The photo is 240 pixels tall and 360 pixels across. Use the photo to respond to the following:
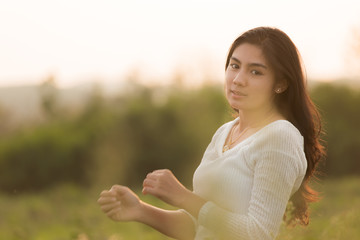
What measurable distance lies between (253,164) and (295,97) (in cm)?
43

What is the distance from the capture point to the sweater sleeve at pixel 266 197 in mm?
2371

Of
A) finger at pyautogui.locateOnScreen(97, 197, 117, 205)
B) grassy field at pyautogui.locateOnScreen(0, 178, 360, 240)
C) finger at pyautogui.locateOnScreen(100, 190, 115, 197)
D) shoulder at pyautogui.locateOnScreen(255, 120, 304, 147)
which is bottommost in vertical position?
grassy field at pyautogui.locateOnScreen(0, 178, 360, 240)

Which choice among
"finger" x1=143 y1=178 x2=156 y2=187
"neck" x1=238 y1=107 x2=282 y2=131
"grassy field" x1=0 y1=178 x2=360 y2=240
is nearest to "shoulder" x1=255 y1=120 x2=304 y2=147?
"neck" x1=238 y1=107 x2=282 y2=131

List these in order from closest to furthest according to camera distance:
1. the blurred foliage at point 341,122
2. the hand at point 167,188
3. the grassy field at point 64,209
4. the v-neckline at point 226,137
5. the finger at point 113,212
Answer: the hand at point 167,188
the finger at point 113,212
the v-neckline at point 226,137
the grassy field at point 64,209
the blurred foliage at point 341,122

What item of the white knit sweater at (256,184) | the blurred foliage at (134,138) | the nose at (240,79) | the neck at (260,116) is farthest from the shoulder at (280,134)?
the blurred foliage at (134,138)

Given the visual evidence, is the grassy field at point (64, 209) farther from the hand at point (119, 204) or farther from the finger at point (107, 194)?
the finger at point (107, 194)

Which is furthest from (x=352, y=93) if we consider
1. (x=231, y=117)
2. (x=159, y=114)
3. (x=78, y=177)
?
(x=231, y=117)

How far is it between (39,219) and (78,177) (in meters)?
4.36

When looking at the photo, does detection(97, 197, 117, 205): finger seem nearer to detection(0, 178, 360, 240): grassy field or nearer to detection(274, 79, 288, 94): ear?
detection(274, 79, 288, 94): ear

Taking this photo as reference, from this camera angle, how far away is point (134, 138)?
971 inches

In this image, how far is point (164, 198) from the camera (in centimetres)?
236

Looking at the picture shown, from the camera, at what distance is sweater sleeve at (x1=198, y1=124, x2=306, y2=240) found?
2371mm

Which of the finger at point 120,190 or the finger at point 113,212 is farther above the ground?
the finger at point 120,190

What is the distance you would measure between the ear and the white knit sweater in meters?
0.19
